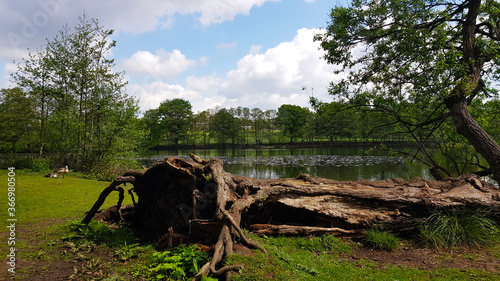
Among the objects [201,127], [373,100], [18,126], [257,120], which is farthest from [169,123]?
[373,100]

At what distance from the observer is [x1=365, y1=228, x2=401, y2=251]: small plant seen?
5629 millimetres

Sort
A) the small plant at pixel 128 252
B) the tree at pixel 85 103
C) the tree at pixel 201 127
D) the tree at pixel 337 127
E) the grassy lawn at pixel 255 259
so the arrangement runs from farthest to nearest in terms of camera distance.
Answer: the tree at pixel 201 127 < the tree at pixel 337 127 < the tree at pixel 85 103 < the small plant at pixel 128 252 < the grassy lawn at pixel 255 259

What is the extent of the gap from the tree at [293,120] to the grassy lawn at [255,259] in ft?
254

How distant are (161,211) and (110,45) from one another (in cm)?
1831

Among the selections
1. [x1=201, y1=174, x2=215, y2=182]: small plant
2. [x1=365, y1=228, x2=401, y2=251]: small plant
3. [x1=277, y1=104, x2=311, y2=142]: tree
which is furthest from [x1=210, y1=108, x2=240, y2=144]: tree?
[x1=365, y1=228, x2=401, y2=251]: small plant

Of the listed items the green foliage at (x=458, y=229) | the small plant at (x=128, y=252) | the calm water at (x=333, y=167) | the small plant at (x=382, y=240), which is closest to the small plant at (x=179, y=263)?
the small plant at (x=128, y=252)

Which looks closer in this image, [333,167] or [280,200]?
[280,200]

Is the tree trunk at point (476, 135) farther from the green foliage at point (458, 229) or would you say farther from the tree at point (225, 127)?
the tree at point (225, 127)

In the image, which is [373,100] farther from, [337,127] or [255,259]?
[337,127]

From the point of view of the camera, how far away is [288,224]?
657 cm

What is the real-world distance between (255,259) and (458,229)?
493 centimetres

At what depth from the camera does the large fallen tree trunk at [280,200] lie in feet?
18.5

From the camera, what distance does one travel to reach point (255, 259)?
4.19m

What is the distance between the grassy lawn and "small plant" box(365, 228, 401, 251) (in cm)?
18
